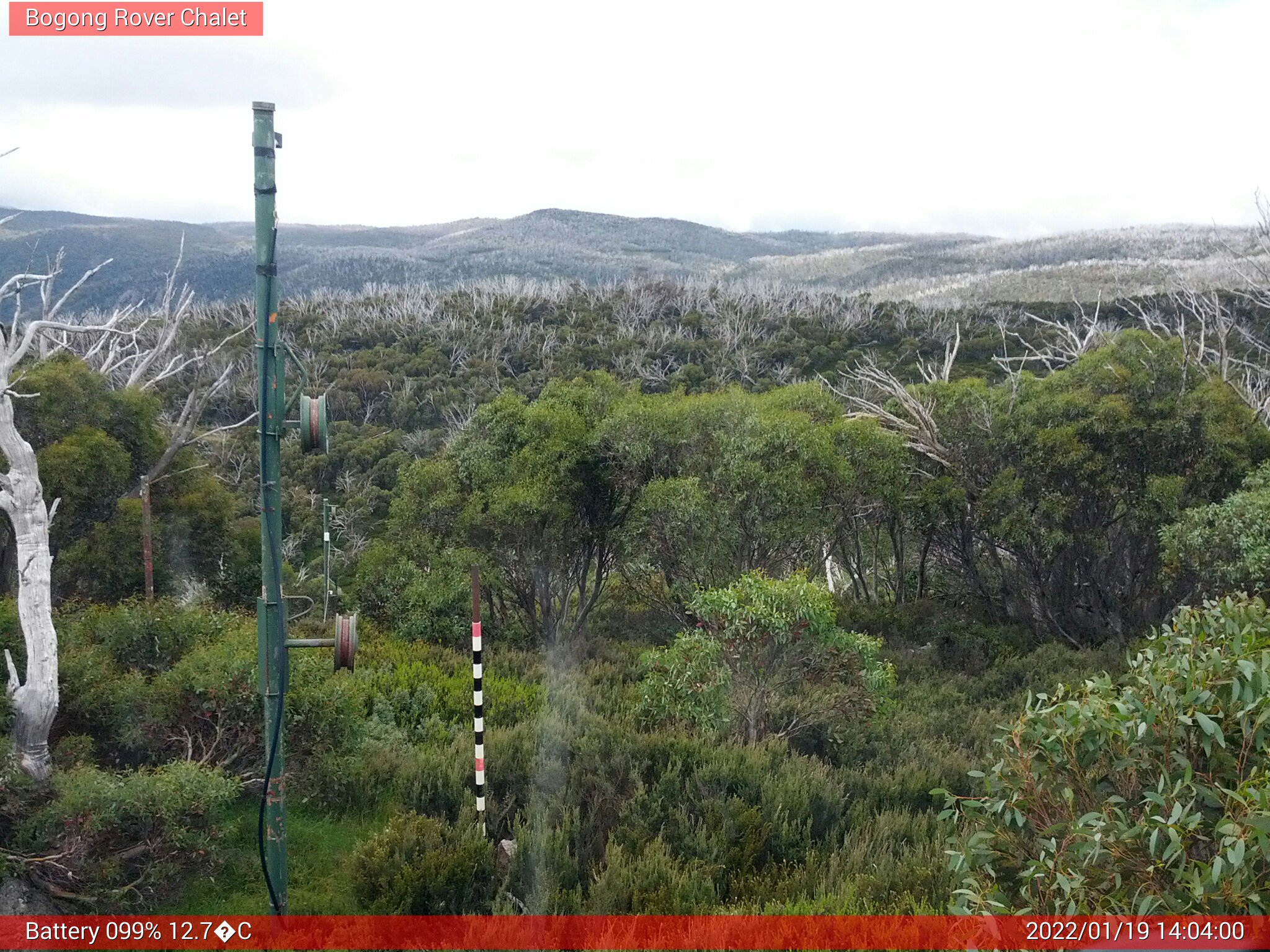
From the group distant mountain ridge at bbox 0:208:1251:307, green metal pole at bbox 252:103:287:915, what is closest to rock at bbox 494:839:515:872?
green metal pole at bbox 252:103:287:915

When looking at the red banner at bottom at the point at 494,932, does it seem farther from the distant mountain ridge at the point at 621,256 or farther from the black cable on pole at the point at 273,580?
the distant mountain ridge at the point at 621,256

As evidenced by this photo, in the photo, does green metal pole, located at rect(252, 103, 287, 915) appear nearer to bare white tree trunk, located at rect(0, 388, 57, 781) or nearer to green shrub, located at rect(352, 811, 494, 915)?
green shrub, located at rect(352, 811, 494, 915)

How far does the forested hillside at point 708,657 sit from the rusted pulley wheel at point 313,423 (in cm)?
273

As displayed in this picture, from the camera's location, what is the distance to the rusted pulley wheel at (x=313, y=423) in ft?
16.4

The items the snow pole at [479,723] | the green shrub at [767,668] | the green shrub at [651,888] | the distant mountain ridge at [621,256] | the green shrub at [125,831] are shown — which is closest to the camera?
the green shrub at [651,888]

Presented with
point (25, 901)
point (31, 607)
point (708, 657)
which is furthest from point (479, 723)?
point (31, 607)

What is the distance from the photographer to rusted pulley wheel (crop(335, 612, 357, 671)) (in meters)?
5.11

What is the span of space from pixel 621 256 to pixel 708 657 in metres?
93.2

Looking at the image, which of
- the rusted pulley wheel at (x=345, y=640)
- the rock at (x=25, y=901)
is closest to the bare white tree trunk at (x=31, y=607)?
the rock at (x=25, y=901)

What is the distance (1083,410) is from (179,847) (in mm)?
12011

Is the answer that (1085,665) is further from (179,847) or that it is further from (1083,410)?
(179,847)

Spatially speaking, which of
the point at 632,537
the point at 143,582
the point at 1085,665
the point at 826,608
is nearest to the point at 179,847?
the point at 826,608

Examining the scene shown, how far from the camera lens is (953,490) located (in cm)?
1457

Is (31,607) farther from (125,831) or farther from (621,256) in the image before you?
(621,256)
